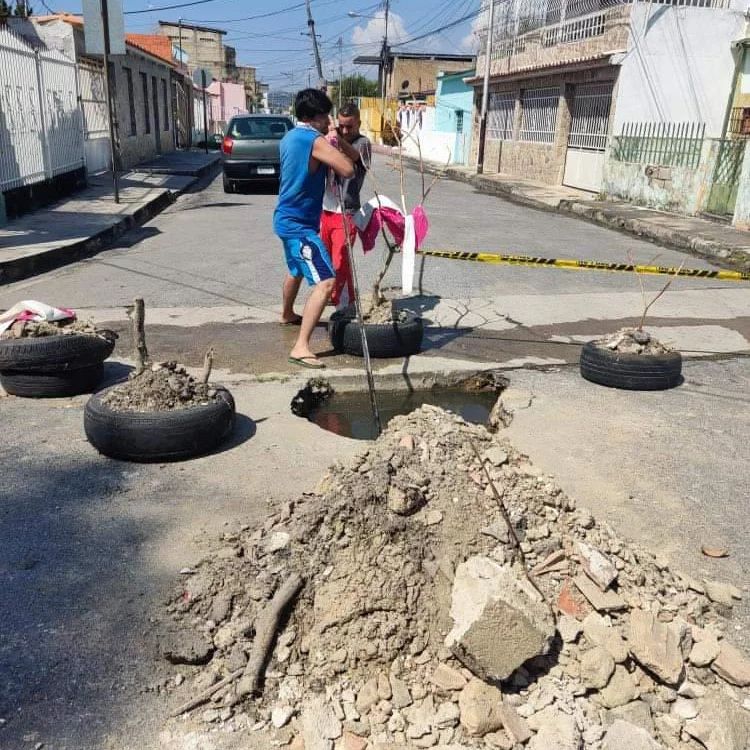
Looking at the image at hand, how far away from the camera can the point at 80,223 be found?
11398mm

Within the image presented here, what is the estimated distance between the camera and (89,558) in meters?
3.15

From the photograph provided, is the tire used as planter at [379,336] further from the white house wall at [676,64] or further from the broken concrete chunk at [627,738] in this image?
the white house wall at [676,64]

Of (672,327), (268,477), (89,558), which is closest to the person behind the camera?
(89,558)

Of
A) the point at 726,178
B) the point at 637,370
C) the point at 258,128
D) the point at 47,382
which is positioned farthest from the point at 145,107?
the point at 637,370

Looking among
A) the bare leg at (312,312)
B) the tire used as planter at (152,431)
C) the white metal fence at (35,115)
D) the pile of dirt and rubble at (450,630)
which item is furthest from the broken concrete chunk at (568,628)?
the white metal fence at (35,115)

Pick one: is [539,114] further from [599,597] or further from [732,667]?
[732,667]

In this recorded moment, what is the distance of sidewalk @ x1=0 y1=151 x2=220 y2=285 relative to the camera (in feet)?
29.1

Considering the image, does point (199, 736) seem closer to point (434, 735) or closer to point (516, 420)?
point (434, 735)

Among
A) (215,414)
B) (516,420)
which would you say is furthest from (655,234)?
(215,414)

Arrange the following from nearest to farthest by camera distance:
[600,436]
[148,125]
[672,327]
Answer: [600,436], [672,327], [148,125]

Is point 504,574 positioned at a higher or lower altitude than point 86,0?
lower

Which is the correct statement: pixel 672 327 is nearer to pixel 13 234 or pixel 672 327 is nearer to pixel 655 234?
pixel 655 234

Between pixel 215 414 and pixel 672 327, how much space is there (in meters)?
4.93

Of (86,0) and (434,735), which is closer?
(434,735)
